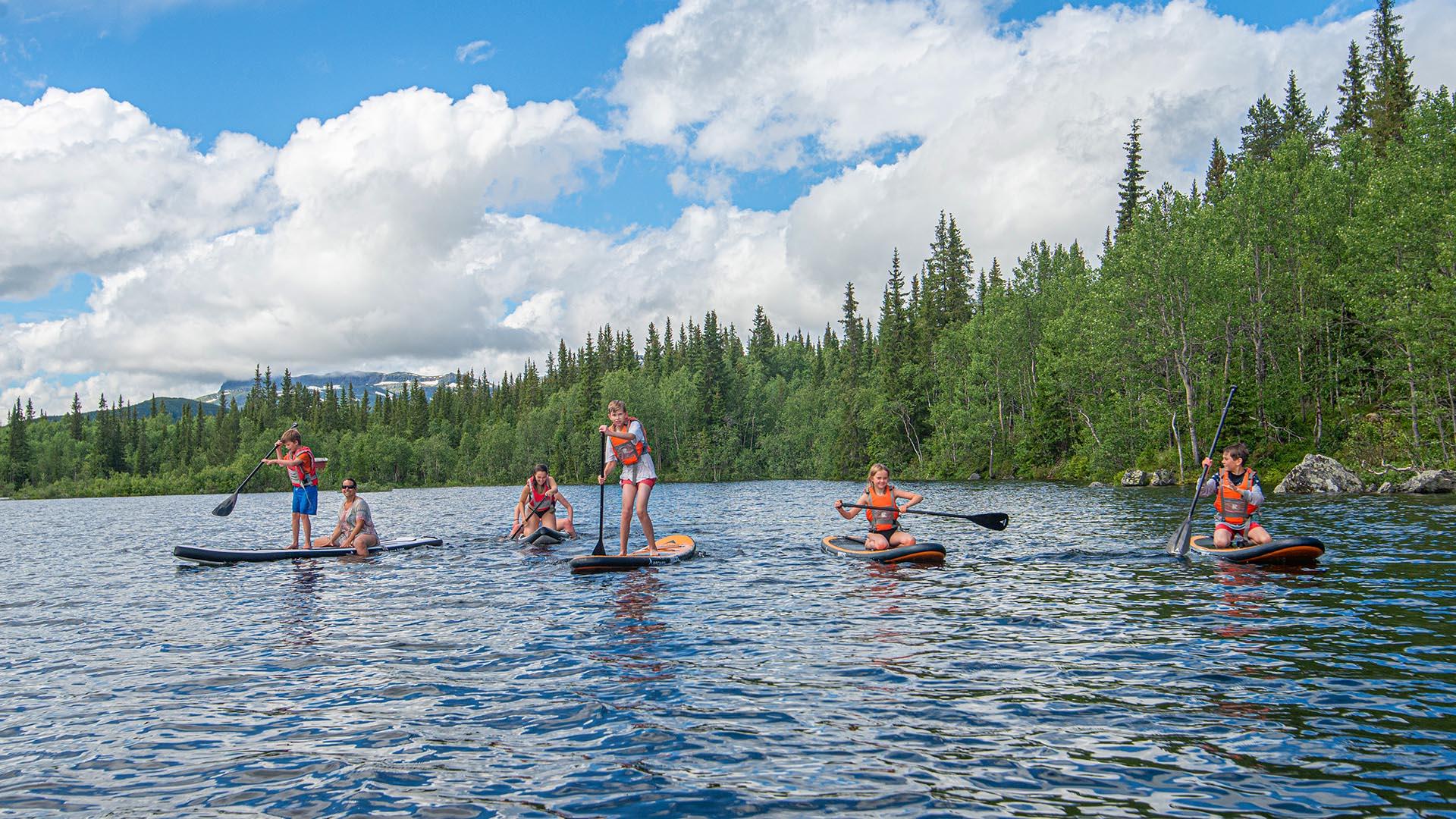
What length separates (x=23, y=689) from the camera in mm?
8969

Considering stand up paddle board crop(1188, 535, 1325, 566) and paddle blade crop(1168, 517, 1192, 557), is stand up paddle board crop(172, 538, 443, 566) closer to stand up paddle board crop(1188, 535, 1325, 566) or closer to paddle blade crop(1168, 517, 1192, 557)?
paddle blade crop(1168, 517, 1192, 557)

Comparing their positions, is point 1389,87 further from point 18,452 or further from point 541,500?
point 18,452

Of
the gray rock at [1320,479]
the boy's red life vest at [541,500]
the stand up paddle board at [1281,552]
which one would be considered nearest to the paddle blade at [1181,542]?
the stand up paddle board at [1281,552]

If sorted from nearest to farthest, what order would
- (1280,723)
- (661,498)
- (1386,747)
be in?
(1386,747) < (1280,723) < (661,498)

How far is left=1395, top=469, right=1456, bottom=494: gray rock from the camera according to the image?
33562 mm

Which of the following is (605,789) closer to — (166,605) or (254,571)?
(166,605)

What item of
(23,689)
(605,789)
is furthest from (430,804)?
(23,689)

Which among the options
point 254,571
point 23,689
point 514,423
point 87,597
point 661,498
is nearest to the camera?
point 23,689

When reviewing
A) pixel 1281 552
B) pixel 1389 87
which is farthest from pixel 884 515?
pixel 1389 87

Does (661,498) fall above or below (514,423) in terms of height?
below

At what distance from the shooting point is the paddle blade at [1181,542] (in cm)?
1734

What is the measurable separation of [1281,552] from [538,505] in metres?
16.5

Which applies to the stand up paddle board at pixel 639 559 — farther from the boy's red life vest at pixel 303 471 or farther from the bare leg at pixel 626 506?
the boy's red life vest at pixel 303 471

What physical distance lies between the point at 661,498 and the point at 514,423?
320 feet
